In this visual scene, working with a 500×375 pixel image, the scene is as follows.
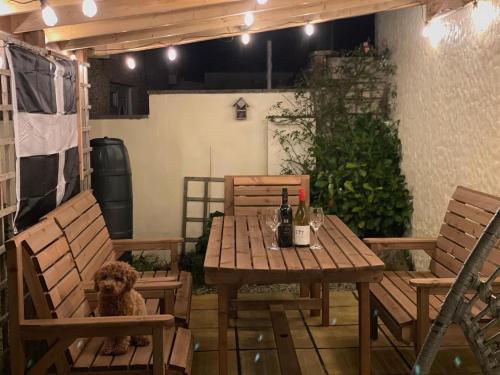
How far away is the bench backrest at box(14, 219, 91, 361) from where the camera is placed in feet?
8.49

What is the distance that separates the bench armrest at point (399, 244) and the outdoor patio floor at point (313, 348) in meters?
0.67

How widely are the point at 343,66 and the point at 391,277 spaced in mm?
3314

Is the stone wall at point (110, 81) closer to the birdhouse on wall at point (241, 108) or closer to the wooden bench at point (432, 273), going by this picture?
the birdhouse on wall at point (241, 108)

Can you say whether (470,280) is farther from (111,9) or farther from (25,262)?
(111,9)

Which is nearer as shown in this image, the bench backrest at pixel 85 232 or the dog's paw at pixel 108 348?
the dog's paw at pixel 108 348

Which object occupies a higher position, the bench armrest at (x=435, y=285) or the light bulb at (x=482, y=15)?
the light bulb at (x=482, y=15)

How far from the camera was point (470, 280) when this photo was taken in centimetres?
117

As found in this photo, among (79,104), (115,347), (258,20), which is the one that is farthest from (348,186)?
(115,347)

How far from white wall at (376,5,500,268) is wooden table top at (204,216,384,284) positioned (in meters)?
1.38

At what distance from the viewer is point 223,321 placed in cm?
306

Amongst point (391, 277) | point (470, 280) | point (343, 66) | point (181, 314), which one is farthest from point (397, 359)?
point (343, 66)

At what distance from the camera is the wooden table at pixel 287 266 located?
111 inches

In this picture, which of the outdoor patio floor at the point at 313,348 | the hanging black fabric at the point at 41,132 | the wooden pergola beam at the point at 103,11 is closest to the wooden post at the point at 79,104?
the hanging black fabric at the point at 41,132

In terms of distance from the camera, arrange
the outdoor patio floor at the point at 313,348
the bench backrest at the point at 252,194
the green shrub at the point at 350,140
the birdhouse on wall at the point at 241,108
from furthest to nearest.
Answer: the birdhouse on wall at the point at 241,108 → the green shrub at the point at 350,140 → the bench backrest at the point at 252,194 → the outdoor patio floor at the point at 313,348
